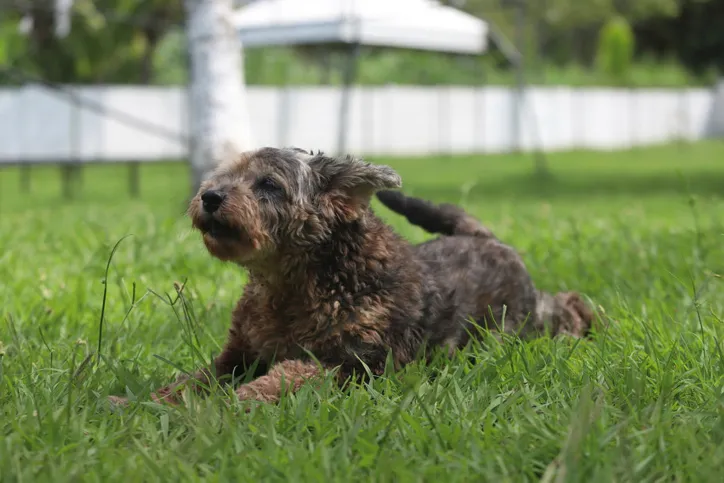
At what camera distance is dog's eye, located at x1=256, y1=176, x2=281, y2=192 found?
3.64 meters

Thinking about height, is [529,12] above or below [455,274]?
above

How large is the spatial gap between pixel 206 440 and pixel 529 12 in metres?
32.9

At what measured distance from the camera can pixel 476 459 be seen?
265 cm

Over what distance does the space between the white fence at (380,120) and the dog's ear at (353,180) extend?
27.0 feet

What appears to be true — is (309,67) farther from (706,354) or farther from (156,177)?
(706,354)

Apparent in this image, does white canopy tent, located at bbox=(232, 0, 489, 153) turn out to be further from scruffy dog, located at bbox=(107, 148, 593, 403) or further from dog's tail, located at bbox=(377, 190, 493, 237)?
scruffy dog, located at bbox=(107, 148, 593, 403)

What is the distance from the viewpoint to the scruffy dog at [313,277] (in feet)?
11.4

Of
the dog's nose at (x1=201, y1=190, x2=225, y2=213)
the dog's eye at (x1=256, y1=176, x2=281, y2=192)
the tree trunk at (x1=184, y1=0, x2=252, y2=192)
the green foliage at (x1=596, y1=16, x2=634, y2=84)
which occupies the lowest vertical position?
the dog's nose at (x1=201, y1=190, x2=225, y2=213)

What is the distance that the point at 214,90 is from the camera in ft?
36.0

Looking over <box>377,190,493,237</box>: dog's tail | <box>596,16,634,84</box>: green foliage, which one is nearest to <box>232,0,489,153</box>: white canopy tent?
<box>377,190,493,237</box>: dog's tail

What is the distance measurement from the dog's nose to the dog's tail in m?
1.15

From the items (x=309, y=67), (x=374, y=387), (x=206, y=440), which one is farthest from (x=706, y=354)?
(x=309, y=67)

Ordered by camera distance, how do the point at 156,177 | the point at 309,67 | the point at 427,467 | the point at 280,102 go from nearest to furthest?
the point at 427,467 < the point at 156,177 < the point at 280,102 < the point at 309,67

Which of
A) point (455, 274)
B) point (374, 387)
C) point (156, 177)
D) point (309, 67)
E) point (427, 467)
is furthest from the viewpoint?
point (309, 67)
